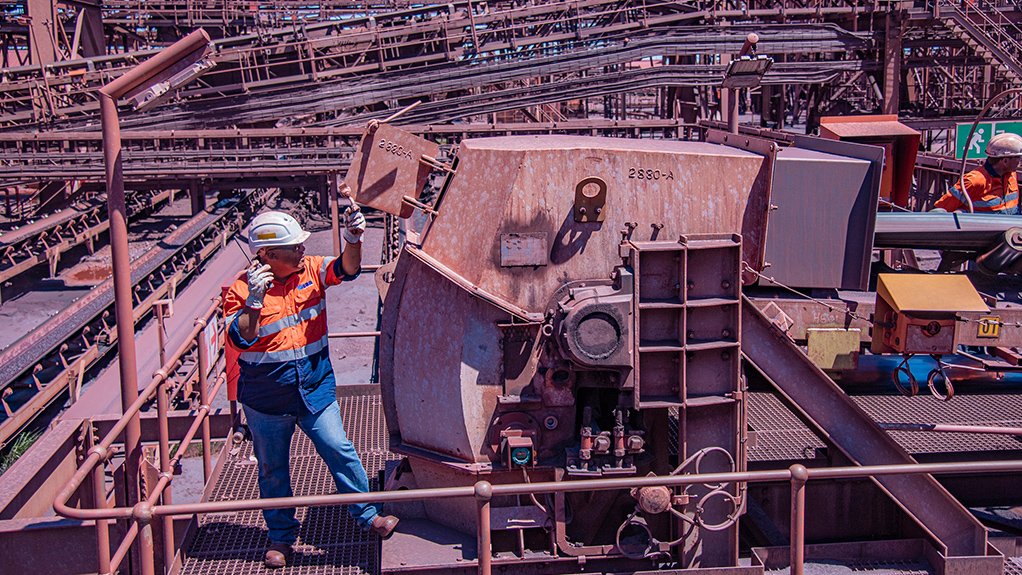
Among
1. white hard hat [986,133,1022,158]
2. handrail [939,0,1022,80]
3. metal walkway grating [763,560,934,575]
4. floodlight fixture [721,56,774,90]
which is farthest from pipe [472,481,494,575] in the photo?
handrail [939,0,1022,80]

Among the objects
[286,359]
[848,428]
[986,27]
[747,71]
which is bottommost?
[848,428]

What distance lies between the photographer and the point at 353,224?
4332 mm

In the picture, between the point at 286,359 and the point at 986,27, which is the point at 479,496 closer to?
the point at 286,359

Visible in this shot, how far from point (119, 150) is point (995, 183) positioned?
250 inches

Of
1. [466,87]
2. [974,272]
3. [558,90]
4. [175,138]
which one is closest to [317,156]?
[175,138]

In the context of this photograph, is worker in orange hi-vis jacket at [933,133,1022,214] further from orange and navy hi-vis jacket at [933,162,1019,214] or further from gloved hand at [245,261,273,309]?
gloved hand at [245,261,273,309]

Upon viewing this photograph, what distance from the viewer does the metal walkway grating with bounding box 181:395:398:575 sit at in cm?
478

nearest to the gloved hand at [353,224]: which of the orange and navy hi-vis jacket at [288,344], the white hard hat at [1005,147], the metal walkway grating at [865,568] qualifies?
the orange and navy hi-vis jacket at [288,344]

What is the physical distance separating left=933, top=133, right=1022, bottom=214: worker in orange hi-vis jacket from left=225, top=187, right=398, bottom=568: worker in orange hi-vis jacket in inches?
190

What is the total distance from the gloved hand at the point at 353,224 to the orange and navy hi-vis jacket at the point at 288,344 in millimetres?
316

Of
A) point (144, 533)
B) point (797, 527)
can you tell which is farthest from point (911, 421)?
point (144, 533)

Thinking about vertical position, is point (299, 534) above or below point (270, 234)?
below

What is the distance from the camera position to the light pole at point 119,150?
4.32 meters

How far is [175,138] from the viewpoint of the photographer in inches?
663
